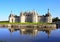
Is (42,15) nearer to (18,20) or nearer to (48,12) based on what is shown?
(48,12)

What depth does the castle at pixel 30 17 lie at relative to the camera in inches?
4161

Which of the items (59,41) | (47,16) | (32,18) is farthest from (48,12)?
(59,41)

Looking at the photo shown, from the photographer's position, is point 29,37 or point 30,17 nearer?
point 29,37

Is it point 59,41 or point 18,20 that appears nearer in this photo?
point 59,41

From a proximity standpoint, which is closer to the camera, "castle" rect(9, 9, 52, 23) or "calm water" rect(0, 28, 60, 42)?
"calm water" rect(0, 28, 60, 42)

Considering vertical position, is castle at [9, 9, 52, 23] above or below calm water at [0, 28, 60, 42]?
above

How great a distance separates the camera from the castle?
106 meters

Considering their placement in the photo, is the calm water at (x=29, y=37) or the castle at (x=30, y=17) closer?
the calm water at (x=29, y=37)

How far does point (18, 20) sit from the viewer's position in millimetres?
109875

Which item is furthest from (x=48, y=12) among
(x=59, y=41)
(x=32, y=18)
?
(x=59, y=41)

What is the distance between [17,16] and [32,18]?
34.6 ft

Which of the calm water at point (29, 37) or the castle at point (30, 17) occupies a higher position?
the castle at point (30, 17)

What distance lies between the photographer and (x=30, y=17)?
107 m

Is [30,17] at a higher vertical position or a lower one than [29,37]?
higher
